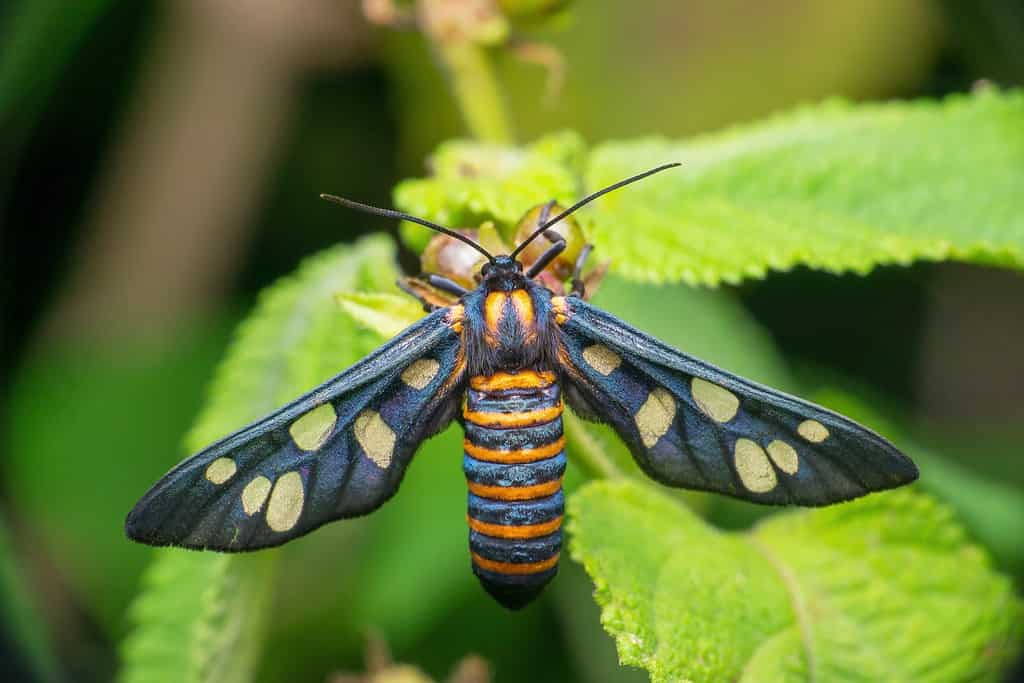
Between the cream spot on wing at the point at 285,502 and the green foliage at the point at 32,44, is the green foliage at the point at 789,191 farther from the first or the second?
the green foliage at the point at 32,44

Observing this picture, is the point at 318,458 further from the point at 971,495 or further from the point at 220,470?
the point at 971,495

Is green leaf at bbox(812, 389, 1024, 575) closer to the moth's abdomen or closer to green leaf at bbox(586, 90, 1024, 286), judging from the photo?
green leaf at bbox(586, 90, 1024, 286)

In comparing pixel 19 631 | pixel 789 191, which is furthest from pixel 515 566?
pixel 19 631

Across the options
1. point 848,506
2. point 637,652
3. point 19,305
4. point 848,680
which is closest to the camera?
point 637,652

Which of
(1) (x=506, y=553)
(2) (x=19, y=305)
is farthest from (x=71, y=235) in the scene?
(1) (x=506, y=553)

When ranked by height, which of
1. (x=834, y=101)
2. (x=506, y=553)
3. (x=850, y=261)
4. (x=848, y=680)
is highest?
(x=834, y=101)

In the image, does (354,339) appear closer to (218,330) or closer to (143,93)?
(218,330)

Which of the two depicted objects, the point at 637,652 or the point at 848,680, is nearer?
the point at 637,652
